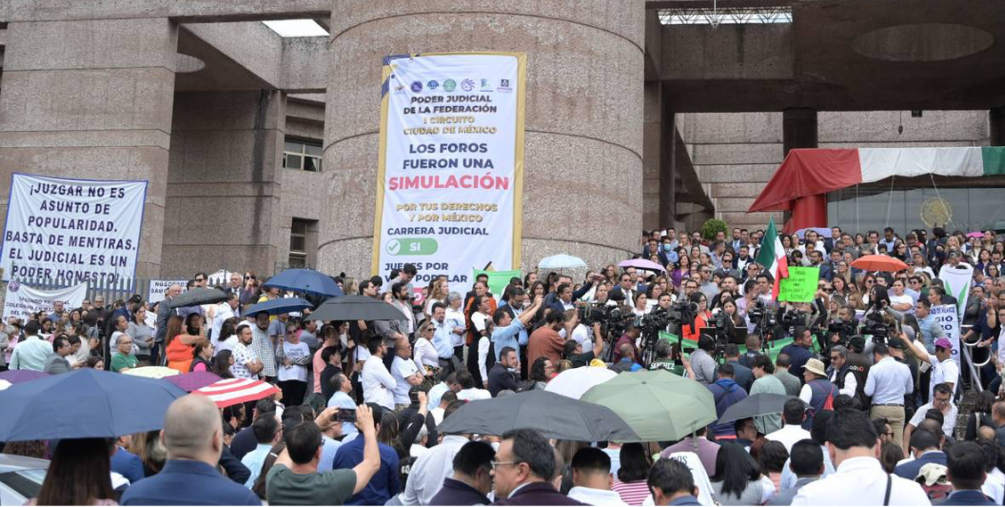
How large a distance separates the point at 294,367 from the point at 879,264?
357 inches

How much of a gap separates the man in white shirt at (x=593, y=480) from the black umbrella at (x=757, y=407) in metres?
3.13

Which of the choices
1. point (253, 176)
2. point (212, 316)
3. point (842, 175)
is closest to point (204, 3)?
point (253, 176)

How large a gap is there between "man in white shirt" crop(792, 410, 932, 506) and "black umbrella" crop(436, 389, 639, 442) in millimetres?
1348

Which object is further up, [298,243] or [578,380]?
[298,243]

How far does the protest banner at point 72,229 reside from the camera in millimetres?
20594

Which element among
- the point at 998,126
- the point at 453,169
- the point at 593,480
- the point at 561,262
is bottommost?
the point at 593,480

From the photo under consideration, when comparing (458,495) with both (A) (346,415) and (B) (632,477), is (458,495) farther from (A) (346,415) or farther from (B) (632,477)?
(A) (346,415)

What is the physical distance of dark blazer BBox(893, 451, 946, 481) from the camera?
271 inches

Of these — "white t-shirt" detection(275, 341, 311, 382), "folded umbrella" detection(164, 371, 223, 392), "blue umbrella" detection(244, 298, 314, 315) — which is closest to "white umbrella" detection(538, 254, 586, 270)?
"blue umbrella" detection(244, 298, 314, 315)

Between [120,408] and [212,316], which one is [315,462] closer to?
[120,408]

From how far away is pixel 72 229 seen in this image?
20.8 metres

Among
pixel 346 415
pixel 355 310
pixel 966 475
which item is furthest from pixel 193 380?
pixel 966 475

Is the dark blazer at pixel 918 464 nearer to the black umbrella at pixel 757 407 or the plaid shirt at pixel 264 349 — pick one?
the black umbrella at pixel 757 407

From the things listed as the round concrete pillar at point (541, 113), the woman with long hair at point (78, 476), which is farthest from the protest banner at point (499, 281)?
the woman with long hair at point (78, 476)
